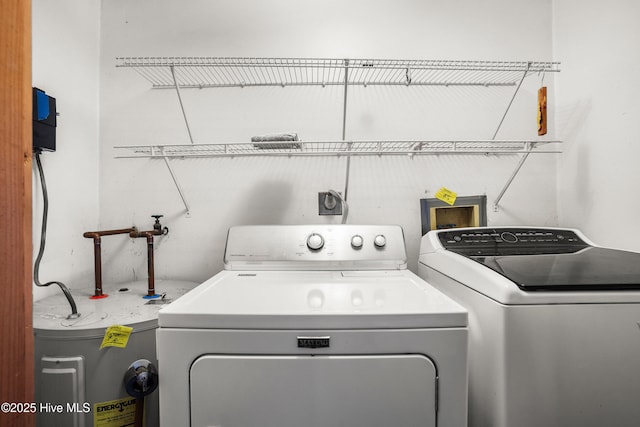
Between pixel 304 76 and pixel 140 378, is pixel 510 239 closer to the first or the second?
pixel 304 76

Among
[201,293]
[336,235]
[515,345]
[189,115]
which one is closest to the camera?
[515,345]

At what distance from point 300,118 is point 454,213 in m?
1.04

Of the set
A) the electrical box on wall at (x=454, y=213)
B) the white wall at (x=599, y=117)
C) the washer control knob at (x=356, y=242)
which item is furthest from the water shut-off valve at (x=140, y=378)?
the white wall at (x=599, y=117)

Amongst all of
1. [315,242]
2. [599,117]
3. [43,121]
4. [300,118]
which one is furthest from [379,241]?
[43,121]

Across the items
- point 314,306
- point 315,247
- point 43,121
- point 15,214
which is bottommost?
point 314,306

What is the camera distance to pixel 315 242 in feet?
3.84

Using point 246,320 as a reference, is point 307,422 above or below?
below

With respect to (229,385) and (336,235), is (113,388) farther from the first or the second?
(336,235)

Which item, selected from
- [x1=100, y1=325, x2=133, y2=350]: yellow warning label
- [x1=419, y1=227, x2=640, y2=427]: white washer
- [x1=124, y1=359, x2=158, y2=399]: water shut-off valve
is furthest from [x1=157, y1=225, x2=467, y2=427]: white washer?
[x1=100, y1=325, x2=133, y2=350]: yellow warning label

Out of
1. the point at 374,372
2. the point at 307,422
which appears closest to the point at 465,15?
the point at 374,372

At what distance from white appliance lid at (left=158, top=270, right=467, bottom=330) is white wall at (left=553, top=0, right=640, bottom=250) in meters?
1.08

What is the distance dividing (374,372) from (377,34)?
167cm

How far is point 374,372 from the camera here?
68cm

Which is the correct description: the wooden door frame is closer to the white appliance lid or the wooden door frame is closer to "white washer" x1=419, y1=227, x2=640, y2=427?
the white appliance lid
